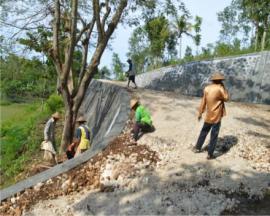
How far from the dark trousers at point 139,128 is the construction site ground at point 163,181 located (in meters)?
0.16

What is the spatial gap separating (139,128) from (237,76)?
7641 millimetres

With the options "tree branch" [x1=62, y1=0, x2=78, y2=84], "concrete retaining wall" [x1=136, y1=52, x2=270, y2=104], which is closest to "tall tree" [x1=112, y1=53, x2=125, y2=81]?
"concrete retaining wall" [x1=136, y1=52, x2=270, y2=104]

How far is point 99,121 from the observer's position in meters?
17.5

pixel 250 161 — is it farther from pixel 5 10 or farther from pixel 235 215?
pixel 5 10

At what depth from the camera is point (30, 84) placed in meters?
44.8

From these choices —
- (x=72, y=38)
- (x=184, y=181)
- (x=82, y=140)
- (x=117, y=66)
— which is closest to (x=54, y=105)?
(x=72, y=38)

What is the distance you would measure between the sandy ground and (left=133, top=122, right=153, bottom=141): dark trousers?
0.53 feet

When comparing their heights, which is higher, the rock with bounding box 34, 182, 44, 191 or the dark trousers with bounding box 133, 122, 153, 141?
the dark trousers with bounding box 133, 122, 153, 141

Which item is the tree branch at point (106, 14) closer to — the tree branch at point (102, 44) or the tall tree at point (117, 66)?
the tree branch at point (102, 44)

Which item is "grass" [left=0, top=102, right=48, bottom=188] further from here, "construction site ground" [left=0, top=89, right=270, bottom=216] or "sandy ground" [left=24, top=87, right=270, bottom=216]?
"sandy ground" [left=24, top=87, right=270, bottom=216]

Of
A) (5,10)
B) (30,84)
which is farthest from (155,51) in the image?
(5,10)

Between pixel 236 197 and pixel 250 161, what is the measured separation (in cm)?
163

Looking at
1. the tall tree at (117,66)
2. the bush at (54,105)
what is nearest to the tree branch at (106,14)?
the bush at (54,105)

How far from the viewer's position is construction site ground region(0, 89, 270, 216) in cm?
730
